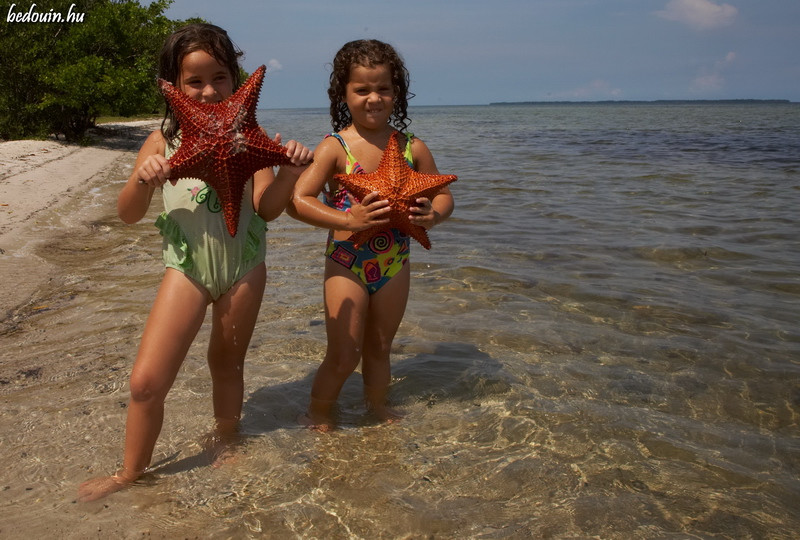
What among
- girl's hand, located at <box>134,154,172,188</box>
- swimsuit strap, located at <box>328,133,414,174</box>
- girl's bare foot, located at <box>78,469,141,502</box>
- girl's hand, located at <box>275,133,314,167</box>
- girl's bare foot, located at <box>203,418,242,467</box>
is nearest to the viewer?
girl's hand, located at <box>134,154,172,188</box>

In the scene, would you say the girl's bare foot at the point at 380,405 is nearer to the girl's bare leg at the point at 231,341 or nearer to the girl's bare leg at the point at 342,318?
the girl's bare leg at the point at 342,318

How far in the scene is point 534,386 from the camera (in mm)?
4434

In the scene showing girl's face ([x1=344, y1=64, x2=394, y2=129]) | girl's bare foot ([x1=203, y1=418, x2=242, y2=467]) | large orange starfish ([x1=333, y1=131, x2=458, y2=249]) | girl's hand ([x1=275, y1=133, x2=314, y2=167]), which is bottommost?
girl's bare foot ([x1=203, y1=418, x2=242, y2=467])

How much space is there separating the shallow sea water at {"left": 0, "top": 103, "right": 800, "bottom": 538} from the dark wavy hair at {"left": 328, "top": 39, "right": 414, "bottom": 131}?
66.8 inches

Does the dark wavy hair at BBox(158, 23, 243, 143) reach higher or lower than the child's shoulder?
higher

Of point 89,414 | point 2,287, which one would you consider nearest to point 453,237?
point 2,287

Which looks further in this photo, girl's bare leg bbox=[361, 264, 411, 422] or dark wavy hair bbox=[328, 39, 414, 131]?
girl's bare leg bbox=[361, 264, 411, 422]

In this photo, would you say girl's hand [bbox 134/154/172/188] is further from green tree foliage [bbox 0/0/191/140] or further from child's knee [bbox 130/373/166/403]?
green tree foliage [bbox 0/0/191/140]

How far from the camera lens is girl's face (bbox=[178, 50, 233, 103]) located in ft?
10.1

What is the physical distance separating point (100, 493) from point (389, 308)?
5.23ft

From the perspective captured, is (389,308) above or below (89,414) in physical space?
above

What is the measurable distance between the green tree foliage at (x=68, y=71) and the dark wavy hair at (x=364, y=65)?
18298 millimetres

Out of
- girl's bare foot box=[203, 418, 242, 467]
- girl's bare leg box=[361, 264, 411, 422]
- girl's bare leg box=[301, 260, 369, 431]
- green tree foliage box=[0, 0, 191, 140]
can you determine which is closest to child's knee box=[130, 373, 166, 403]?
girl's bare foot box=[203, 418, 242, 467]

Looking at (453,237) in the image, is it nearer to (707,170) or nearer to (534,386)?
(534,386)
